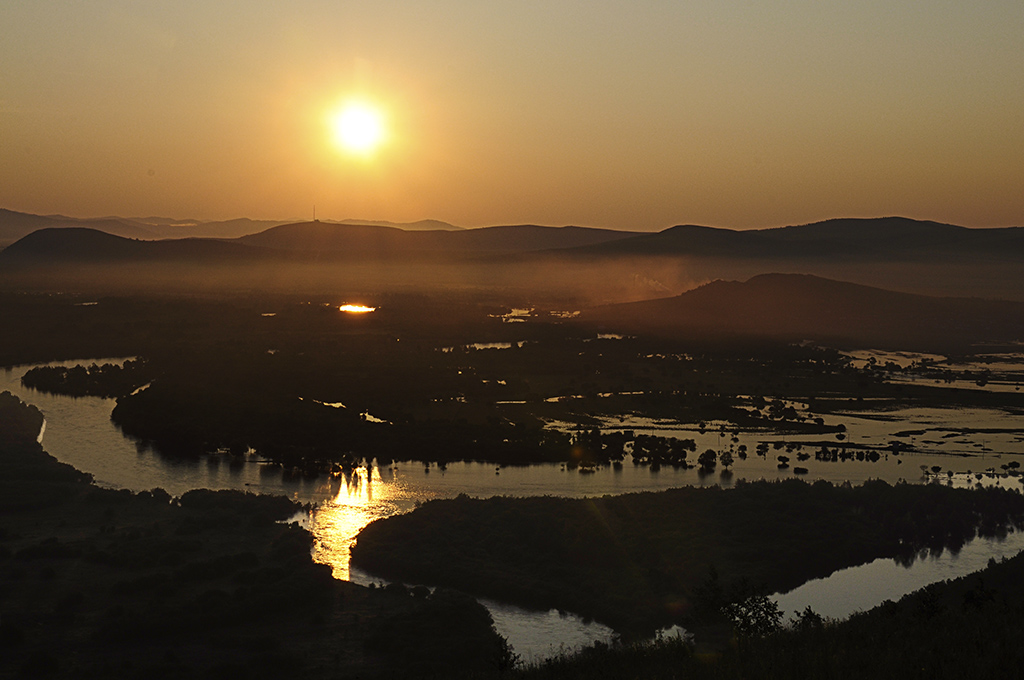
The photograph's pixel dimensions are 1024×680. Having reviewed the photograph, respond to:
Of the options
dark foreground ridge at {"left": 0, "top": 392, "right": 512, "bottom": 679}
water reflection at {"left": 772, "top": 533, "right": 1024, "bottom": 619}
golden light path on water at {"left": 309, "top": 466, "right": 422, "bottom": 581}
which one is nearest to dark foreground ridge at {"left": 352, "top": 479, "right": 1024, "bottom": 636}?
water reflection at {"left": 772, "top": 533, "right": 1024, "bottom": 619}

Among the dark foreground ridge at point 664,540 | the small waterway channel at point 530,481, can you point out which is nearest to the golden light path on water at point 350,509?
the small waterway channel at point 530,481

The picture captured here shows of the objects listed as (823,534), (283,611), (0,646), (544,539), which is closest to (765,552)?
(823,534)

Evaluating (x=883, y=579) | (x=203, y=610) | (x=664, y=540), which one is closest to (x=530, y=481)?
(x=664, y=540)

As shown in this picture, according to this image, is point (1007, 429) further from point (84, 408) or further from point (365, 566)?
point (84, 408)

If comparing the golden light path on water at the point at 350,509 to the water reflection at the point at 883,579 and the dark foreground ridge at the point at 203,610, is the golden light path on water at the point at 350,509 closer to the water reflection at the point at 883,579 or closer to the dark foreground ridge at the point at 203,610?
the dark foreground ridge at the point at 203,610

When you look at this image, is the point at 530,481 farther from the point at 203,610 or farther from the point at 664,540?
the point at 203,610

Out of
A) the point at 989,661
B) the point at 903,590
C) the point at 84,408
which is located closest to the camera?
the point at 989,661

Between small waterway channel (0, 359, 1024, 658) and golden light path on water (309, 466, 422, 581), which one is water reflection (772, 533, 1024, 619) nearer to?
small waterway channel (0, 359, 1024, 658)
